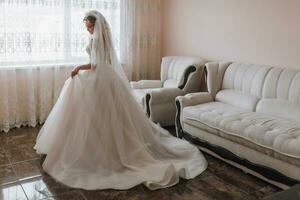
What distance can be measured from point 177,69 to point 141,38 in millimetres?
930

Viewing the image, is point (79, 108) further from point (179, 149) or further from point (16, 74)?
point (16, 74)

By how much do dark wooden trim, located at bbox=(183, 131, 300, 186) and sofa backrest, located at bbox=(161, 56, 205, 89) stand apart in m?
1.06

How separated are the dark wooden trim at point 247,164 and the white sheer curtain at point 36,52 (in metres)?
2.17

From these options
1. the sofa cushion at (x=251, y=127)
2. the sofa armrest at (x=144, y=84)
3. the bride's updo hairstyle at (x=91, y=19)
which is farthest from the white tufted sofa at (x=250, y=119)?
the bride's updo hairstyle at (x=91, y=19)

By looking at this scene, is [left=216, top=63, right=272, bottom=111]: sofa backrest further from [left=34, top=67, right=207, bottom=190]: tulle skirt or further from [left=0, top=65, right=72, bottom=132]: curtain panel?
[left=0, top=65, right=72, bottom=132]: curtain panel

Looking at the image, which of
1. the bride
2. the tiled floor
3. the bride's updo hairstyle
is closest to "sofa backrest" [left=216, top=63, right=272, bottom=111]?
the tiled floor

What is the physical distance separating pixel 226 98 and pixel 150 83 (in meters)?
1.38

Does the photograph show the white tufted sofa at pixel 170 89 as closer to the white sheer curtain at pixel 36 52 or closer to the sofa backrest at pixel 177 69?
the sofa backrest at pixel 177 69

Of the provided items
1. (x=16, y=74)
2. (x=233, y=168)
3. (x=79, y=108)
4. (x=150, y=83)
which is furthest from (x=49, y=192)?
(x=150, y=83)

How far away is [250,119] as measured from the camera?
10.4 feet

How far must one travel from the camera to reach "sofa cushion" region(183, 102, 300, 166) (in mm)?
2650

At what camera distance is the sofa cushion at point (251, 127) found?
2650mm

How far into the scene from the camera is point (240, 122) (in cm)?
310

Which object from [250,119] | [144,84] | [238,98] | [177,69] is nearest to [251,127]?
[250,119]
